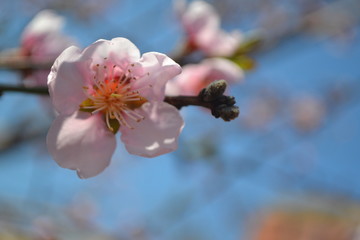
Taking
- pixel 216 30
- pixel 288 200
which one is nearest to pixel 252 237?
pixel 288 200

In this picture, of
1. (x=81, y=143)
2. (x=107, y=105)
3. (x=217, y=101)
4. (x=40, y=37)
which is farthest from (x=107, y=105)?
(x=40, y=37)

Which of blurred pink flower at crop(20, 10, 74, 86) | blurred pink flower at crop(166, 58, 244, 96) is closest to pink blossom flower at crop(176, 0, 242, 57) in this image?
blurred pink flower at crop(166, 58, 244, 96)

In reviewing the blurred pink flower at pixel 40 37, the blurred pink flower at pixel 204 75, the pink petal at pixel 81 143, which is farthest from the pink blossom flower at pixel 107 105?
the blurred pink flower at pixel 40 37

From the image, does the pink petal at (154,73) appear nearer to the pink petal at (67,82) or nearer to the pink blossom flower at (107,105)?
the pink blossom flower at (107,105)

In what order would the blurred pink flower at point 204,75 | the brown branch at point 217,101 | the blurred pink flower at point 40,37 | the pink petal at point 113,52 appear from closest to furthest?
the brown branch at point 217,101, the pink petal at point 113,52, the blurred pink flower at point 204,75, the blurred pink flower at point 40,37

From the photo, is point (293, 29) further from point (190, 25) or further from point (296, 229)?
point (296, 229)

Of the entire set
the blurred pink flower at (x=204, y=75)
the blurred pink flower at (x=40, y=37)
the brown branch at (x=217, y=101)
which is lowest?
the brown branch at (x=217, y=101)
